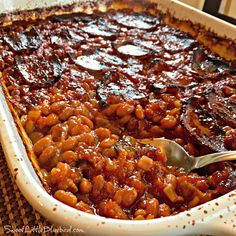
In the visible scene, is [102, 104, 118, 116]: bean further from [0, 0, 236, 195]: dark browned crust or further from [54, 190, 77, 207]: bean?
[0, 0, 236, 195]: dark browned crust

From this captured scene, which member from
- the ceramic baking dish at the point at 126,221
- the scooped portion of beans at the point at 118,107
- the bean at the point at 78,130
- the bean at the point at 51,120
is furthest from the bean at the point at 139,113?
the ceramic baking dish at the point at 126,221

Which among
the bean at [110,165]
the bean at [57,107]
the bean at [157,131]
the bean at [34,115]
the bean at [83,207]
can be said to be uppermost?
the bean at [57,107]

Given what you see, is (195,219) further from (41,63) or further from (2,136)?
(41,63)

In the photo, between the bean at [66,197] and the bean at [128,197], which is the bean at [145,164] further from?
the bean at [66,197]

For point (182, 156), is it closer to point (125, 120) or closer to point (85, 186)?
point (125, 120)

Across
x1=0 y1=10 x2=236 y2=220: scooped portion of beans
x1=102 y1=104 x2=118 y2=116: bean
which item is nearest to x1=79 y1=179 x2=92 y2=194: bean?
x1=0 y1=10 x2=236 y2=220: scooped portion of beans

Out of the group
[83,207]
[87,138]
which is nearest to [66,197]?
[83,207]
